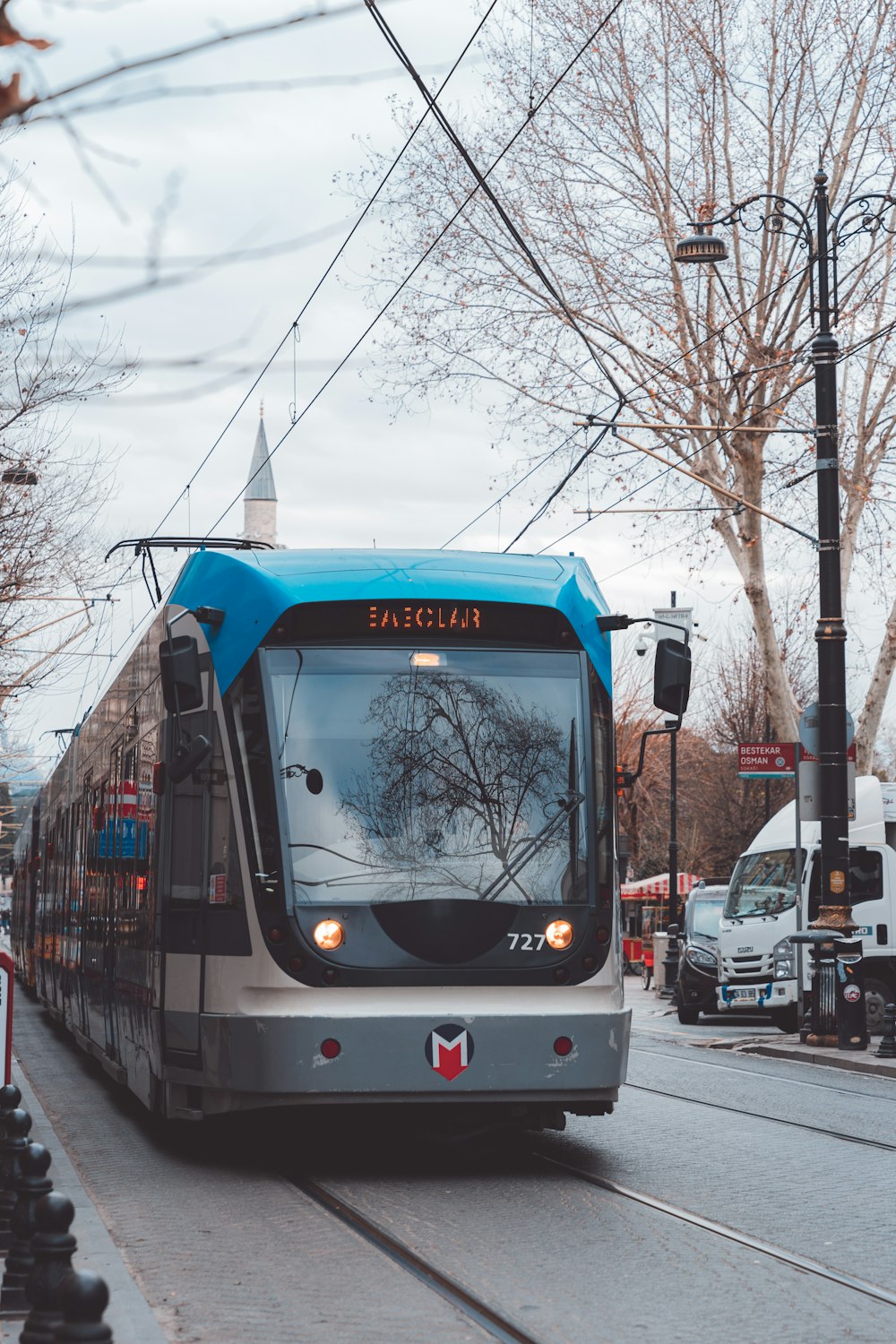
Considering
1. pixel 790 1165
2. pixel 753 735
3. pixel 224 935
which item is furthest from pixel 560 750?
pixel 753 735

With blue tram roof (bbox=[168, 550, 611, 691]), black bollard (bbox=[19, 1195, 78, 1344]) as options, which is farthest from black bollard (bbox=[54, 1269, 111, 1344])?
blue tram roof (bbox=[168, 550, 611, 691])

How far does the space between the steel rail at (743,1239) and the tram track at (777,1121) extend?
7.19ft

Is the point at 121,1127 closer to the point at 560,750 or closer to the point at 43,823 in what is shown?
the point at 560,750

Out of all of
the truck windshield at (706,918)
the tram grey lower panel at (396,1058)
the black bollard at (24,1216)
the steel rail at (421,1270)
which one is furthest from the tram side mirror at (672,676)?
the truck windshield at (706,918)

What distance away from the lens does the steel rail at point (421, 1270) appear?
5.90 m

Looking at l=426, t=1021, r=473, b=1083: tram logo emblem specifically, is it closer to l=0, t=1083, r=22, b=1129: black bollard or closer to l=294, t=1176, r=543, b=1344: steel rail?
l=294, t=1176, r=543, b=1344: steel rail

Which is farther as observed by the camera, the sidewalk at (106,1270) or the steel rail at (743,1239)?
the steel rail at (743,1239)

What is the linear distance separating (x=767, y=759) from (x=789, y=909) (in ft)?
14.3

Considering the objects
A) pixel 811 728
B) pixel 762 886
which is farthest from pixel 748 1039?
pixel 811 728

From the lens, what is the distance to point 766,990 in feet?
78.2

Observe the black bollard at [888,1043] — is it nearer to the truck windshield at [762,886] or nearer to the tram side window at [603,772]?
the truck windshield at [762,886]

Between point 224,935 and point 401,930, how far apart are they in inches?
34.5

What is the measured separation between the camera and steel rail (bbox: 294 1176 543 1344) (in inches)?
232

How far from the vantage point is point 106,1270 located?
6.55m
